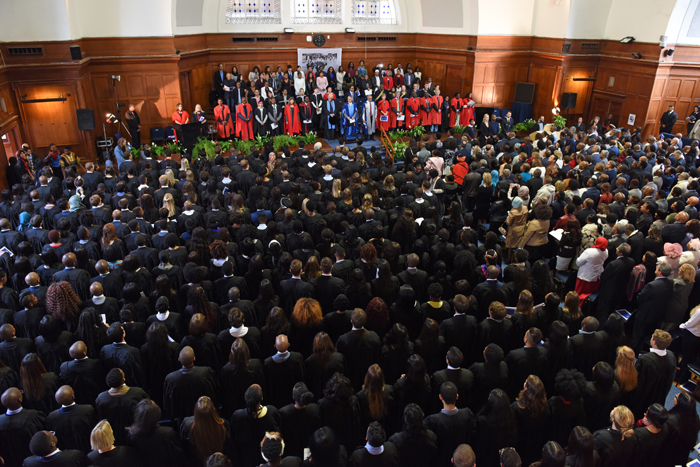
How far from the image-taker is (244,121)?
55.1ft

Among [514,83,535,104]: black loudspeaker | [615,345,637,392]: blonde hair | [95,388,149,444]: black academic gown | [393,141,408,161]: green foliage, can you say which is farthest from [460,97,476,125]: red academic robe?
[95,388,149,444]: black academic gown

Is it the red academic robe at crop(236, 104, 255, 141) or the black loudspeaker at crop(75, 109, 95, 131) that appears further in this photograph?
the red academic robe at crop(236, 104, 255, 141)

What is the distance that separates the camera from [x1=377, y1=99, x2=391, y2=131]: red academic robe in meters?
18.1

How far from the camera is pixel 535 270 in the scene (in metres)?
6.35

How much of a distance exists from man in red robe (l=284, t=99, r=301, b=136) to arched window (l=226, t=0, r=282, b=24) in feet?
16.8

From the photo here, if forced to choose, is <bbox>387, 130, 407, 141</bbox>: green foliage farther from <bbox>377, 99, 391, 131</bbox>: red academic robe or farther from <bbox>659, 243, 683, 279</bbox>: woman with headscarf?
<bbox>659, 243, 683, 279</bbox>: woman with headscarf

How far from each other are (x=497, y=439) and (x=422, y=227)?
446cm

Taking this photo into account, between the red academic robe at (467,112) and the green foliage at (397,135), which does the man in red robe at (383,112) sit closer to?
the green foliage at (397,135)

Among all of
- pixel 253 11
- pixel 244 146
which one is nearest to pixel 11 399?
pixel 244 146

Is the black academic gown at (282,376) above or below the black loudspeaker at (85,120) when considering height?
below

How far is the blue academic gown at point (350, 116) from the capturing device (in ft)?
58.1

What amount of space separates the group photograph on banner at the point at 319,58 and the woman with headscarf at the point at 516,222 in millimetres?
14354

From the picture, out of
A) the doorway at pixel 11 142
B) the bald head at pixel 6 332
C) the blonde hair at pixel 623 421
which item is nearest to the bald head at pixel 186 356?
the bald head at pixel 6 332

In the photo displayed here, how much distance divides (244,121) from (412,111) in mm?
6706
